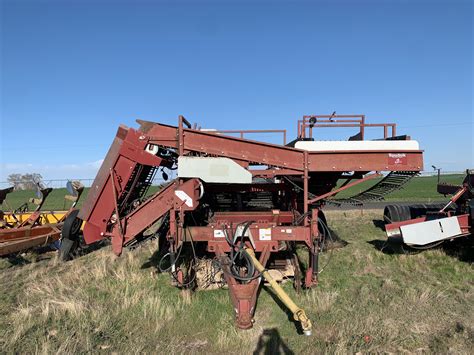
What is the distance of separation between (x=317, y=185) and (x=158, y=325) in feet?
12.7

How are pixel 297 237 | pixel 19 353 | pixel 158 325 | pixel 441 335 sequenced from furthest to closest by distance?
1. pixel 297 237
2. pixel 158 325
3. pixel 441 335
4. pixel 19 353

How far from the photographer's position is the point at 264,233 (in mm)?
5188

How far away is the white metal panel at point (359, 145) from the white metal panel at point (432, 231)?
86.3 inches

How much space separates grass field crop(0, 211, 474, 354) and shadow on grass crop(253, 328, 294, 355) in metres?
0.01

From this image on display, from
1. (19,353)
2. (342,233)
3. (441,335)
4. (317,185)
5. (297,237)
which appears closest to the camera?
(19,353)

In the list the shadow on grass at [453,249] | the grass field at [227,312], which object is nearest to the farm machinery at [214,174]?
the grass field at [227,312]

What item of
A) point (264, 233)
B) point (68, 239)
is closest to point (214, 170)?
point (264, 233)

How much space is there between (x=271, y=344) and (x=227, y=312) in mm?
999

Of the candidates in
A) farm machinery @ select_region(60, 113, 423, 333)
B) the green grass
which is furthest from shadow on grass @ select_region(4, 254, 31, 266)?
the green grass

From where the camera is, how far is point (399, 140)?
5.44m

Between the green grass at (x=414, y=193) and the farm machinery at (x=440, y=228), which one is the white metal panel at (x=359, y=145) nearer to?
the farm machinery at (x=440, y=228)

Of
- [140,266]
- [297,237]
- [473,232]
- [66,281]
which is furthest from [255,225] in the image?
[473,232]

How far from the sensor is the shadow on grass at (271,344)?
12.6 ft

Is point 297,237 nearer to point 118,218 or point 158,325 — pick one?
point 158,325
